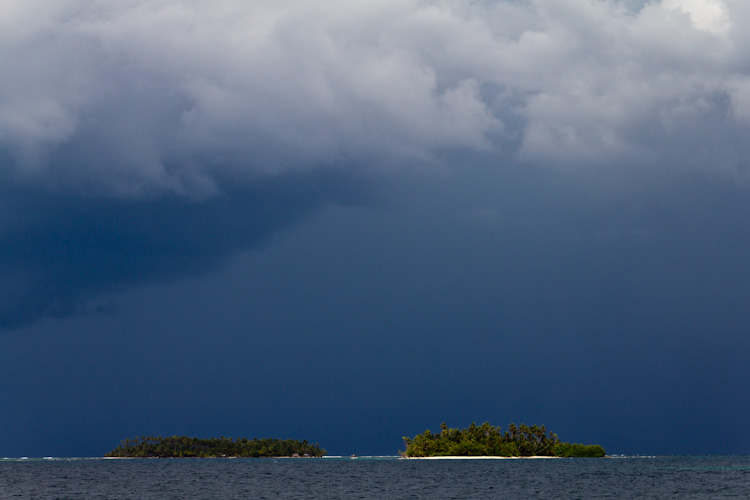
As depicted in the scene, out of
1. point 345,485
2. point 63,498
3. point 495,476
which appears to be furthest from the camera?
point 495,476

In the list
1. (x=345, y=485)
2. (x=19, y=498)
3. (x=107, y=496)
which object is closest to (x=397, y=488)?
(x=345, y=485)

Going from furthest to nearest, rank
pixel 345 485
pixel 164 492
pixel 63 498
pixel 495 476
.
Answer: pixel 495 476, pixel 345 485, pixel 164 492, pixel 63 498

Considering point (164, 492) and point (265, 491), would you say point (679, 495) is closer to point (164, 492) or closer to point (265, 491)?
point (265, 491)

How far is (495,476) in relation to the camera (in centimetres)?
16812

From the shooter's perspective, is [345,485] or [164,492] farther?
[345,485]

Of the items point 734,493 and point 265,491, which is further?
point 265,491

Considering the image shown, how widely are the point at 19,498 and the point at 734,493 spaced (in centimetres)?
9975

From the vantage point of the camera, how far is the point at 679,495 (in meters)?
114

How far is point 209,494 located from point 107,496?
14.2m

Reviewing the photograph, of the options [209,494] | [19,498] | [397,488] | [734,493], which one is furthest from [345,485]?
[734,493]

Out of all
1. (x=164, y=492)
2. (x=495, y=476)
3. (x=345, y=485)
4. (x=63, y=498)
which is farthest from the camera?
(x=495, y=476)

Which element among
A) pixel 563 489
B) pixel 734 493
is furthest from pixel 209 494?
pixel 734 493

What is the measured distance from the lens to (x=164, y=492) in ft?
413

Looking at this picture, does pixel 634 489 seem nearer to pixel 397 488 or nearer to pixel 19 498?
pixel 397 488
